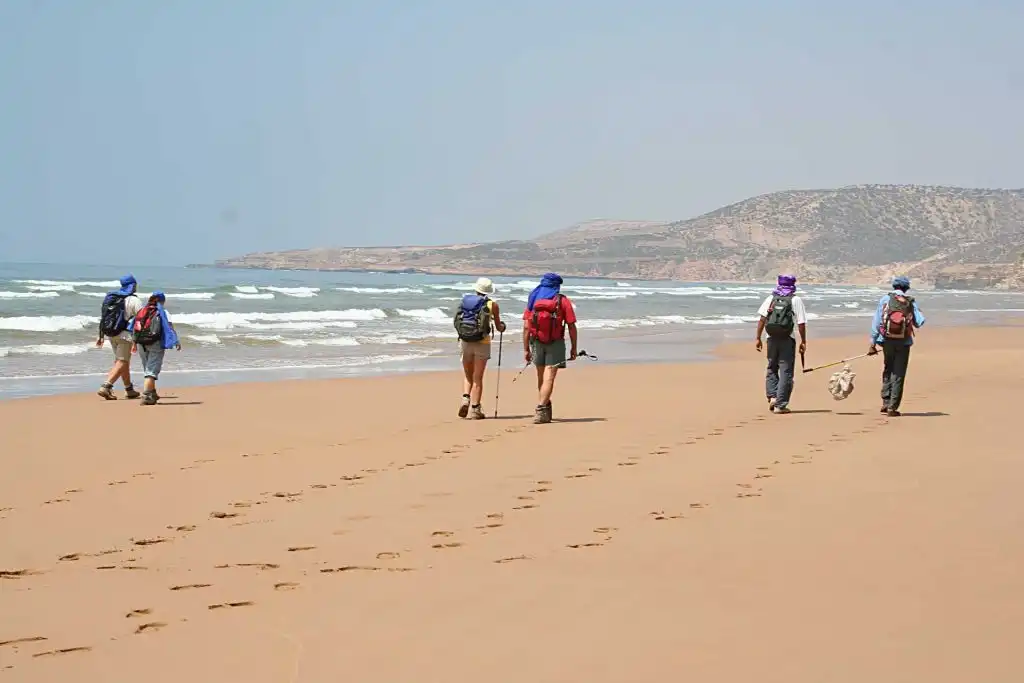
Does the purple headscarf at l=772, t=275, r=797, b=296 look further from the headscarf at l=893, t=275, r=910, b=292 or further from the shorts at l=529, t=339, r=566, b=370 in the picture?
the shorts at l=529, t=339, r=566, b=370

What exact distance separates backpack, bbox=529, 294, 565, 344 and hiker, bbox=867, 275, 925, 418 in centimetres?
327

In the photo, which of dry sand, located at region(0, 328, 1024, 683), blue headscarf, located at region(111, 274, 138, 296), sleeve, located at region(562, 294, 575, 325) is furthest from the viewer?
blue headscarf, located at region(111, 274, 138, 296)

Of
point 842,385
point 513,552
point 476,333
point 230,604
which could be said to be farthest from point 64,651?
point 842,385

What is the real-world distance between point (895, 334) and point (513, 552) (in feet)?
24.1

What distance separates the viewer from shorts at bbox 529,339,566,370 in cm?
1162

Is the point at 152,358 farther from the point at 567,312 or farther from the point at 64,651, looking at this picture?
the point at 64,651

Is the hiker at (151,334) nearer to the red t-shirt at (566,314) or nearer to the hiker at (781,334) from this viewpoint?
the red t-shirt at (566,314)

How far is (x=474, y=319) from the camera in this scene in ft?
39.0

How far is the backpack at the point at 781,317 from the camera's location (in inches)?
484

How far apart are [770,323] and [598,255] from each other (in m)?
181

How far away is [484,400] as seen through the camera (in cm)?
1414

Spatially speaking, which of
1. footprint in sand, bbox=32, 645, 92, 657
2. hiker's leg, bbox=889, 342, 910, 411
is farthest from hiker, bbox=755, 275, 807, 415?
footprint in sand, bbox=32, 645, 92, 657

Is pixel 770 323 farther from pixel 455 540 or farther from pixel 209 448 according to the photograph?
pixel 455 540

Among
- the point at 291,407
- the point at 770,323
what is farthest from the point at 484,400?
the point at 770,323
